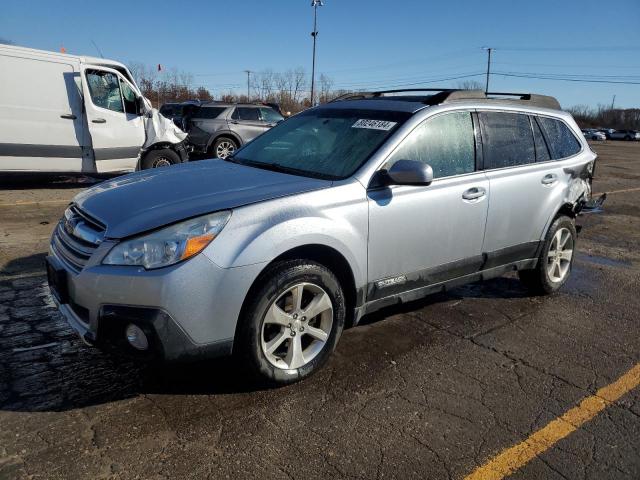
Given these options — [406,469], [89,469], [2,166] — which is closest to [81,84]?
[2,166]

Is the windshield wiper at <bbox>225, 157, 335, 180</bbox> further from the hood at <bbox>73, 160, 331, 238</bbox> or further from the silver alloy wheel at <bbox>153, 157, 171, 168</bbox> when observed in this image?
the silver alloy wheel at <bbox>153, 157, 171, 168</bbox>

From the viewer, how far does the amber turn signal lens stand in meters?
2.64

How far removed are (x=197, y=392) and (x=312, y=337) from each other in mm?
742

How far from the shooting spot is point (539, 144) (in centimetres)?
464

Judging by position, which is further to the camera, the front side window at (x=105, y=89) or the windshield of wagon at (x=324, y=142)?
the front side window at (x=105, y=89)

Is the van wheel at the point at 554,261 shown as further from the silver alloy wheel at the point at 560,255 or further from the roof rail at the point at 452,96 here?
the roof rail at the point at 452,96

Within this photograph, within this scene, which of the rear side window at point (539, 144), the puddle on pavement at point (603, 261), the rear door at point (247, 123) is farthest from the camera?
the rear door at point (247, 123)

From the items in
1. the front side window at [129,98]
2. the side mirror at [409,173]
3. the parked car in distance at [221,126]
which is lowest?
the parked car in distance at [221,126]

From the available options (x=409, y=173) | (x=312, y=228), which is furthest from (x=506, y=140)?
(x=312, y=228)

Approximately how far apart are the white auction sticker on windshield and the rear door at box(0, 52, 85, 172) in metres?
7.14

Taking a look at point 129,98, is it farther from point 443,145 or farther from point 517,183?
point 517,183

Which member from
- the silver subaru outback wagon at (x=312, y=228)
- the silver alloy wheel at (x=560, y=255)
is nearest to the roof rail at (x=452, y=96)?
the silver subaru outback wagon at (x=312, y=228)

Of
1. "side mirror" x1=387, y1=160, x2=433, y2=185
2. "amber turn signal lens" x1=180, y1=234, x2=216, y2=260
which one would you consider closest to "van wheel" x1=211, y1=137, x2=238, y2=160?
"side mirror" x1=387, y1=160, x2=433, y2=185

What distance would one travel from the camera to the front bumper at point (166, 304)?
102 inches
